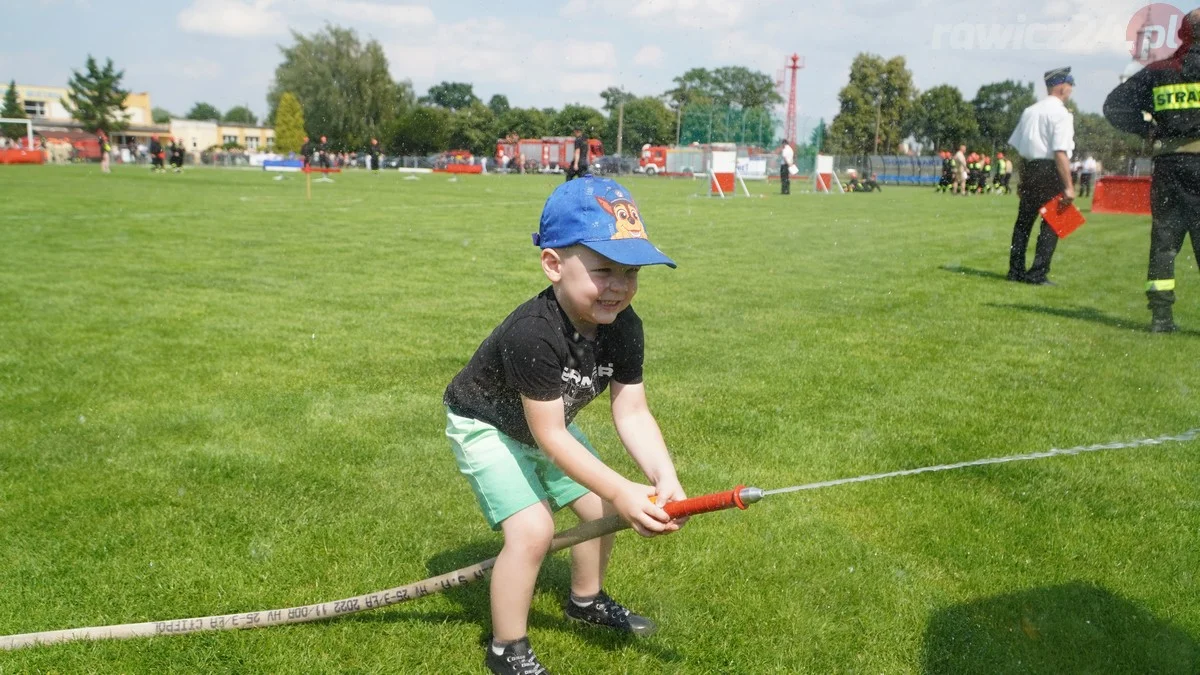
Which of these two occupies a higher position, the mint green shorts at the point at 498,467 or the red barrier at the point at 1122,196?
the red barrier at the point at 1122,196

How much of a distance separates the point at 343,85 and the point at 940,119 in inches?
1187

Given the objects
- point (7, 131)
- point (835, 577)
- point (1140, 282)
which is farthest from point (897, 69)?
point (7, 131)

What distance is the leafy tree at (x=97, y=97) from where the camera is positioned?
94.9 m

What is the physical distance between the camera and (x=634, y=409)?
3.07m

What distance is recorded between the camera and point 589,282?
108 inches

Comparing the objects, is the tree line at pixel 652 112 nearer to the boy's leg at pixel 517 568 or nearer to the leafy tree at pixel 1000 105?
the leafy tree at pixel 1000 105

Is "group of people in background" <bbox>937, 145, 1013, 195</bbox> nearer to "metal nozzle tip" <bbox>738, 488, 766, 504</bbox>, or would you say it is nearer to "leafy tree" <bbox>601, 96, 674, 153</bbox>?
"leafy tree" <bbox>601, 96, 674, 153</bbox>

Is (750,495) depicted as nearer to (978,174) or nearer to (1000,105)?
(1000,105)

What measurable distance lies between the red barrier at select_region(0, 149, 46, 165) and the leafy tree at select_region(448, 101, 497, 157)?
33830 mm

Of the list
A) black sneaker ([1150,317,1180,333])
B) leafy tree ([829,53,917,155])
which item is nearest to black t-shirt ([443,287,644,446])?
black sneaker ([1150,317,1180,333])

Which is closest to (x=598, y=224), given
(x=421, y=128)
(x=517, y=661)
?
(x=517, y=661)

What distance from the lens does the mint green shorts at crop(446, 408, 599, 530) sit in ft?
9.58

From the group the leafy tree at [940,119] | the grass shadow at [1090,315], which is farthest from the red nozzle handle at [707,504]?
the leafy tree at [940,119]

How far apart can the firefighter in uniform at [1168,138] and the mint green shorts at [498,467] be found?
7.07m
